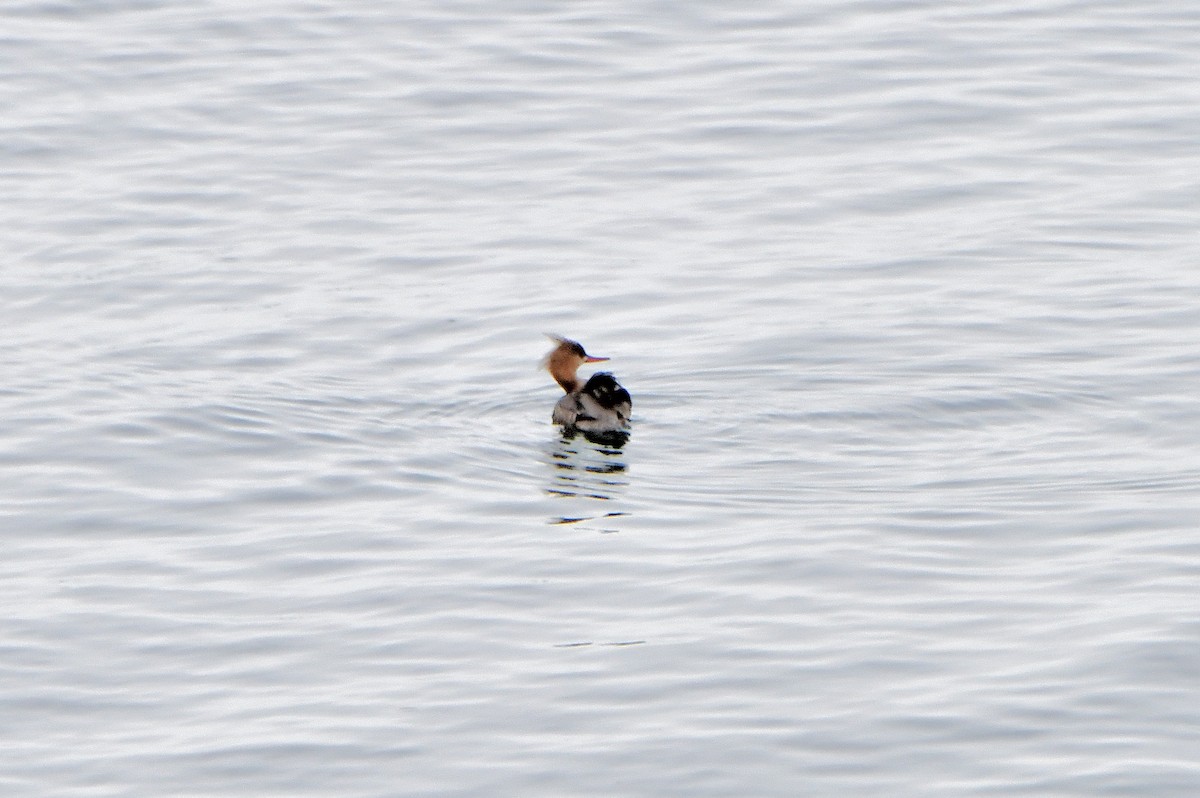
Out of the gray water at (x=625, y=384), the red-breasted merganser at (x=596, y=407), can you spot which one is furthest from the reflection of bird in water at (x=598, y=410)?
the gray water at (x=625, y=384)

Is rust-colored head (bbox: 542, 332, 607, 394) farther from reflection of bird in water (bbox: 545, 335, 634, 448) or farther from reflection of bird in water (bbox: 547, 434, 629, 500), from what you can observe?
reflection of bird in water (bbox: 547, 434, 629, 500)

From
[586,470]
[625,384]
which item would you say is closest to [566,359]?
[625,384]

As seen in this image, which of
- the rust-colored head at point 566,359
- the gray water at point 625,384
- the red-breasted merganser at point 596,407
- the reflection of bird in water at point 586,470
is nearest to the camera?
the gray water at point 625,384

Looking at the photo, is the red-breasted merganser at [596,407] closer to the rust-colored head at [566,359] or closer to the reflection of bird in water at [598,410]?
the reflection of bird in water at [598,410]

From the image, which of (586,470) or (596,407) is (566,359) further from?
(586,470)

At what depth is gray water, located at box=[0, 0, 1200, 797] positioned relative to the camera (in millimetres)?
8289

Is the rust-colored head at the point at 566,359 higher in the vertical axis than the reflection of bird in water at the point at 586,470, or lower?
higher

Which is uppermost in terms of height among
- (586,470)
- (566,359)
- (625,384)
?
(566,359)

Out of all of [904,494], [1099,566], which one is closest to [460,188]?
[904,494]

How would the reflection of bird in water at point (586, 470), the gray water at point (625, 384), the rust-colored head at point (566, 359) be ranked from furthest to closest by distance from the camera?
the rust-colored head at point (566, 359) → the reflection of bird in water at point (586, 470) → the gray water at point (625, 384)

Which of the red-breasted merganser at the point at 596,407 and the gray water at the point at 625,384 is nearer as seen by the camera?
the gray water at the point at 625,384

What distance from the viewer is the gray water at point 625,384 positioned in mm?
8289

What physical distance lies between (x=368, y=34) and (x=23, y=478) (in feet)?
42.0

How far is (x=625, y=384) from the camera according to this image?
13602mm
